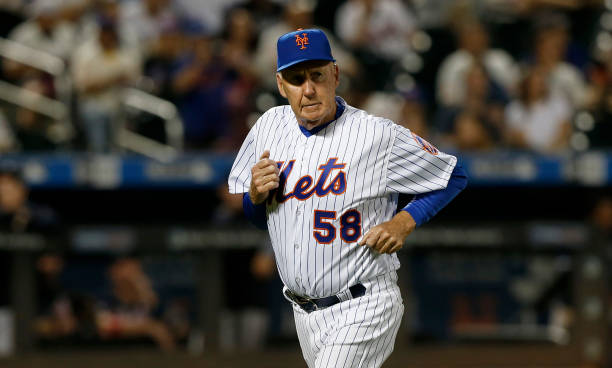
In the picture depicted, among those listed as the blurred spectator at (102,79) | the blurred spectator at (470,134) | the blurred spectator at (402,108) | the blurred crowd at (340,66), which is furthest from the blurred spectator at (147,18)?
the blurred spectator at (470,134)

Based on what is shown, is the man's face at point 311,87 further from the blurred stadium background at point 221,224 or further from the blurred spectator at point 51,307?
the blurred spectator at point 51,307

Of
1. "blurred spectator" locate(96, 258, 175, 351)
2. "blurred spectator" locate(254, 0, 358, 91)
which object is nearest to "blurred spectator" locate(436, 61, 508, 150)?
"blurred spectator" locate(254, 0, 358, 91)

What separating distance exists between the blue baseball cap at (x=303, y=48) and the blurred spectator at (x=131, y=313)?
462cm

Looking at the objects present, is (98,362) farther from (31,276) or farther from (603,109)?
(603,109)

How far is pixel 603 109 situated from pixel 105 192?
398cm

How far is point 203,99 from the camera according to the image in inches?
307

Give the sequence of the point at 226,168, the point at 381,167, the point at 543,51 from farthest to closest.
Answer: the point at 543,51, the point at 226,168, the point at 381,167

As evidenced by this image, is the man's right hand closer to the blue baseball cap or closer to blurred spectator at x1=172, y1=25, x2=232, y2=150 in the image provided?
the blue baseball cap

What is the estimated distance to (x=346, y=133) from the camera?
3445 millimetres

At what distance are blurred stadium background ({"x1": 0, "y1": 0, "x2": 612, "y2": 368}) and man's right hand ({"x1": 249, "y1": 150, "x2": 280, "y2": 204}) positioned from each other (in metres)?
3.97

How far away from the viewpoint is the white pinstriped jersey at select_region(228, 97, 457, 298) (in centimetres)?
338

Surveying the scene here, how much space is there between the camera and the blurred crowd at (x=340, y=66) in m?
7.65

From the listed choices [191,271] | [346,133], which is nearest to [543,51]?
[191,271]

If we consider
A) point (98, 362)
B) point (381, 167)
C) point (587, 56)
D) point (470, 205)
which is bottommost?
point (98, 362)
